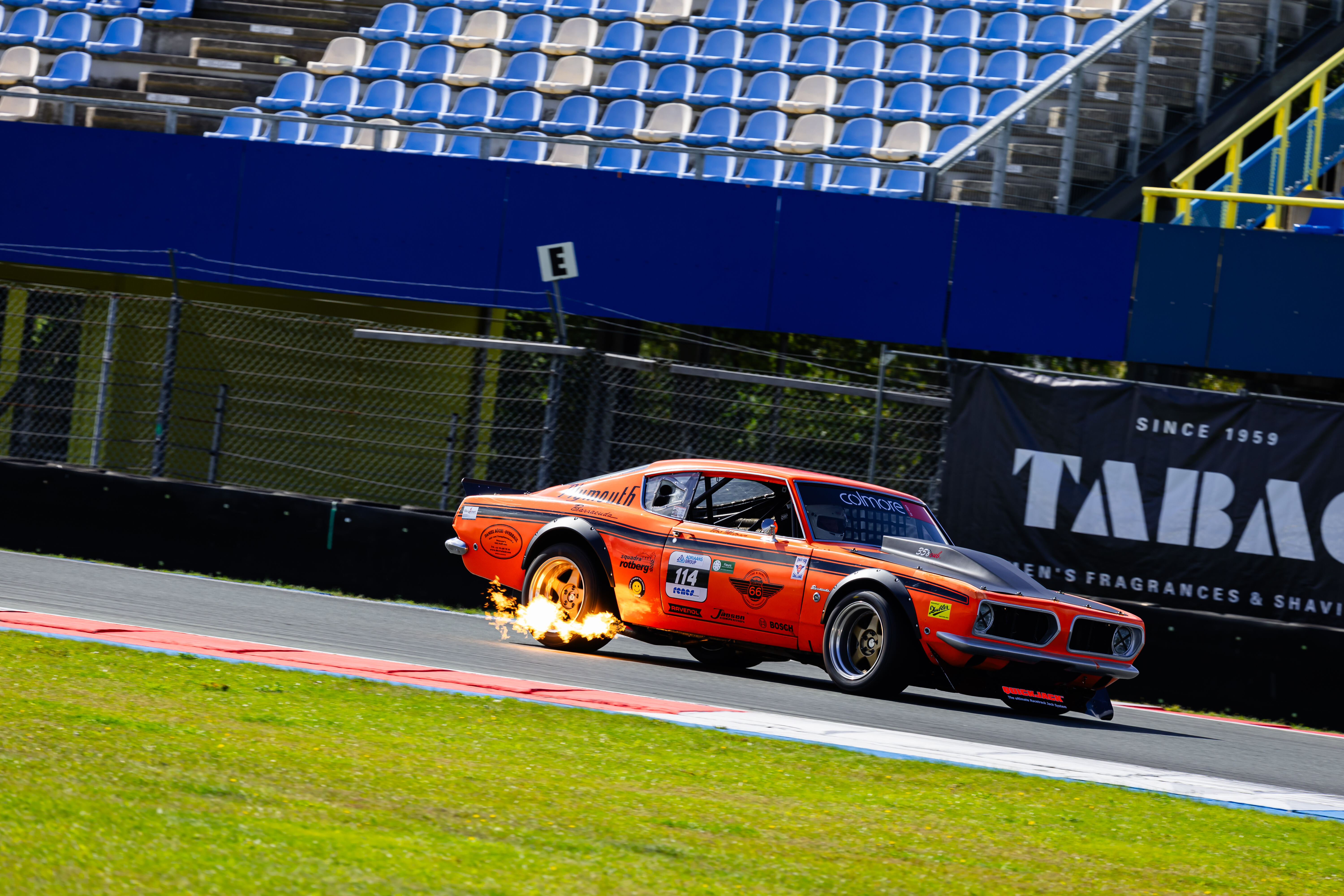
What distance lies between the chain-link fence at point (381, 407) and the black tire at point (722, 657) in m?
2.39

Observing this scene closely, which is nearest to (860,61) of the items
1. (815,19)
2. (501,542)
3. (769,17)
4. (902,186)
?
(815,19)

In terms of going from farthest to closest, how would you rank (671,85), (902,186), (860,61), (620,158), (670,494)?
(860,61) < (671,85) < (620,158) < (902,186) < (670,494)

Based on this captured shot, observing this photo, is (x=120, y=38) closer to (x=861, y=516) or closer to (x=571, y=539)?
(x=571, y=539)

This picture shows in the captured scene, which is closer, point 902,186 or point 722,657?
point 722,657

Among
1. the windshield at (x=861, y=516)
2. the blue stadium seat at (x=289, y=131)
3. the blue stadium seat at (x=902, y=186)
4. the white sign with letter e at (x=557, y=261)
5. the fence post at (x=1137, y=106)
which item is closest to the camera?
the windshield at (x=861, y=516)

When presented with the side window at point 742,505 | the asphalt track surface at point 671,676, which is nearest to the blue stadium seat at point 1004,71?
the asphalt track surface at point 671,676

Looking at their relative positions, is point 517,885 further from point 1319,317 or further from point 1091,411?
point 1319,317

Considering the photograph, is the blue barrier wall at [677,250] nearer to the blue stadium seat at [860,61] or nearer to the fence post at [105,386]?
the fence post at [105,386]

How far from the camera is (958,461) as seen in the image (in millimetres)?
12172

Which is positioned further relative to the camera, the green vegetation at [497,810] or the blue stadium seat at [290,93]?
the blue stadium seat at [290,93]

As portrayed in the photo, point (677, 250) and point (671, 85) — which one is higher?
point (671, 85)

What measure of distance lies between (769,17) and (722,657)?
11.4 meters

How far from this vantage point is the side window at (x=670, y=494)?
982 centimetres

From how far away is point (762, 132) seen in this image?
692 inches
